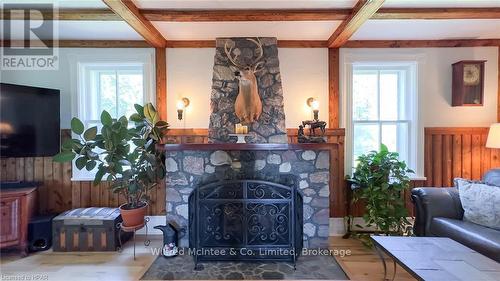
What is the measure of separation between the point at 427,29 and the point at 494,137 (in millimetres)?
1482

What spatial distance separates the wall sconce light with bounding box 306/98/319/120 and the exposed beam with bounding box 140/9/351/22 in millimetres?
967

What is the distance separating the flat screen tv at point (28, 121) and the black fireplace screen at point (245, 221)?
1.97m

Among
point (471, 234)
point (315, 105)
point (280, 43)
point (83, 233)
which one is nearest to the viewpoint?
point (471, 234)

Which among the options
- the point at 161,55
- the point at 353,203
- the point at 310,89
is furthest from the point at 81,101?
the point at 353,203

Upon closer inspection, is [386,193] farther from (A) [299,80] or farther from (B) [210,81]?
(B) [210,81]

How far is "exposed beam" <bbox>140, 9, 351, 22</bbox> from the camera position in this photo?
8.43ft

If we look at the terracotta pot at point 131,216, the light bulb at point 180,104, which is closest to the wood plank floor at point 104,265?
the terracotta pot at point 131,216

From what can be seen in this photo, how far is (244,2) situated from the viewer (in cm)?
242

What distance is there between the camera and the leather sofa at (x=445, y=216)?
7.11ft

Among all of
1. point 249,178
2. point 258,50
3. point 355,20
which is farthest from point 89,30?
point 355,20

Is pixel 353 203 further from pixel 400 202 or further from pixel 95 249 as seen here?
pixel 95 249

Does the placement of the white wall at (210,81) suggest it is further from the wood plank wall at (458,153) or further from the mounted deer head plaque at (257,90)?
the wood plank wall at (458,153)

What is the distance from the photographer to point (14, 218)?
272 cm

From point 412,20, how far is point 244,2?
1841 millimetres
